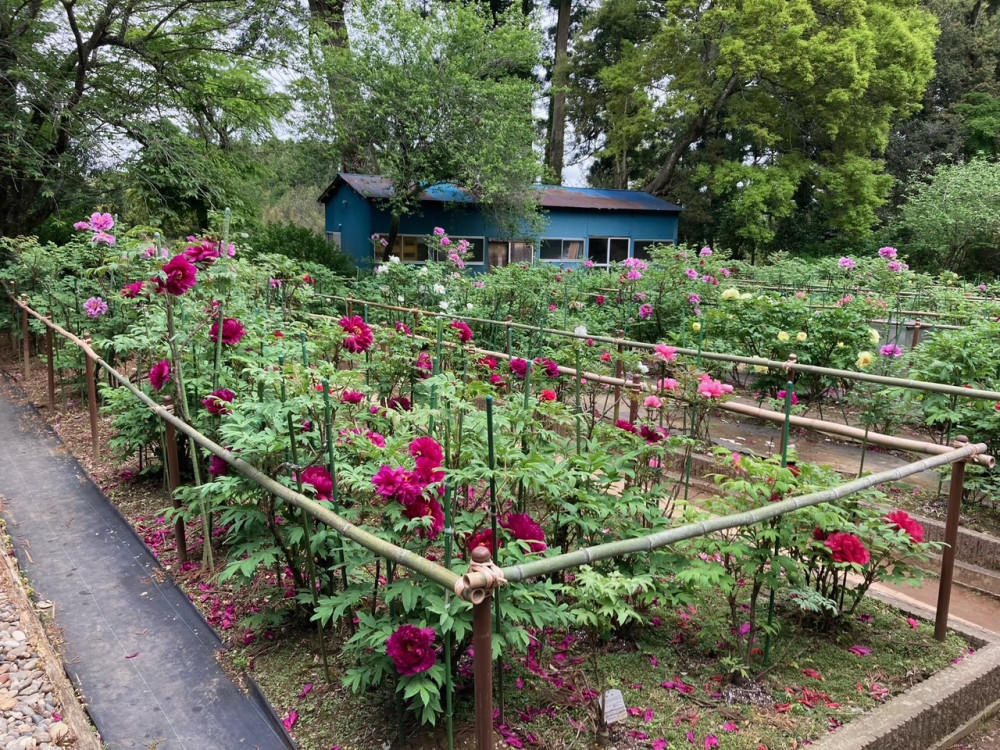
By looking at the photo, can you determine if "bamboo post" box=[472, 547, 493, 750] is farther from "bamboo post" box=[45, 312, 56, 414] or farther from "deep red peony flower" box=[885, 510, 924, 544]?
"bamboo post" box=[45, 312, 56, 414]

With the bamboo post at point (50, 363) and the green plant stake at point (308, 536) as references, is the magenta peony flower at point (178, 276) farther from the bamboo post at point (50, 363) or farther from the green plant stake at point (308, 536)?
the bamboo post at point (50, 363)

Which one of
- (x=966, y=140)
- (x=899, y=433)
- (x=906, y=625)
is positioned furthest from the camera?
(x=966, y=140)

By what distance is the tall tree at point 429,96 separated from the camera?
12586 mm

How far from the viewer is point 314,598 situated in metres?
2.19

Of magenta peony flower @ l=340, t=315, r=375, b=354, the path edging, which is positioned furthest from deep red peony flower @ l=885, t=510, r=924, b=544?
magenta peony flower @ l=340, t=315, r=375, b=354

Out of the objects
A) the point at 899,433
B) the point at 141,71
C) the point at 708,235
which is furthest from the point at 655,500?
the point at 708,235

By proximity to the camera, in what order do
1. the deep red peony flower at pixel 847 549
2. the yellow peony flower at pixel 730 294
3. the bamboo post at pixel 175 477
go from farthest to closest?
the yellow peony flower at pixel 730 294 → the bamboo post at pixel 175 477 → the deep red peony flower at pixel 847 549

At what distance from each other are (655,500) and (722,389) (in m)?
0.66

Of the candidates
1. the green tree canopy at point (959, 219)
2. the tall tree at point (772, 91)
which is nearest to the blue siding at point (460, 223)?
the tall tree at point (772, 91)

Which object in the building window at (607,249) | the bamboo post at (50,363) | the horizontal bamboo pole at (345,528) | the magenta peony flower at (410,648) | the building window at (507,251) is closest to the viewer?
the horizontal bamboo pole at (345,528)

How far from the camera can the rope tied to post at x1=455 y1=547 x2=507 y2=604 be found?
133 cm

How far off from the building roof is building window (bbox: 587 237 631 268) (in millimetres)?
869

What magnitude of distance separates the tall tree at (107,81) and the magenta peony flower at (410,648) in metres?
9.38

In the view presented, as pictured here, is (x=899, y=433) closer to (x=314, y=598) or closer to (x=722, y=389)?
(x=722, y=389)
